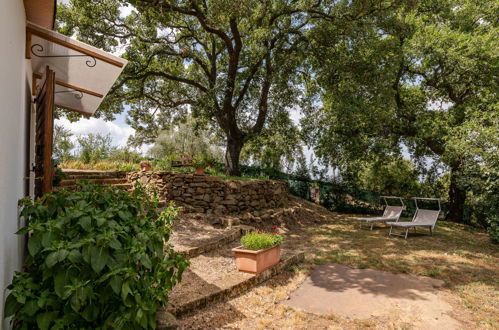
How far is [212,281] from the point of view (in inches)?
171

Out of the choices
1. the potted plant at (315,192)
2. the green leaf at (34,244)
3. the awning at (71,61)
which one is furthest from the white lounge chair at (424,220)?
the green leaf at (34,244)

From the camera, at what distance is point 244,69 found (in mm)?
11867

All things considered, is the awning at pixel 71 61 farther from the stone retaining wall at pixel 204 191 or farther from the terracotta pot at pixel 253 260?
the stone retaining wall at pixel 204 191

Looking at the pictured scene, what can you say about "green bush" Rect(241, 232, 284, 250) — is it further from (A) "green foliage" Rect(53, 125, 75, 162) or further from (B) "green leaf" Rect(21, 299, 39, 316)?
(A) "green foliage" Rect(53, 125, 75, 162)

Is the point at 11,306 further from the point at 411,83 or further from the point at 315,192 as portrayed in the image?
the point at 411,83

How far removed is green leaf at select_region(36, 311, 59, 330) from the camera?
1.64 meters

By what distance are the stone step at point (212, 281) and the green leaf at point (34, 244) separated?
135 cm

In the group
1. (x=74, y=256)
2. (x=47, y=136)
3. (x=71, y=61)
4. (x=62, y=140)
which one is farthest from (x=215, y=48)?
(x=74, y=256)

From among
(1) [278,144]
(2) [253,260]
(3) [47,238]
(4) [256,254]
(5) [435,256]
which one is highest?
(1) [278,144]

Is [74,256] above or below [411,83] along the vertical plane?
below

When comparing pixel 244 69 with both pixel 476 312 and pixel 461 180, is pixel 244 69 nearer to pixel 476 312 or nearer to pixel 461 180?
pixel 461 180

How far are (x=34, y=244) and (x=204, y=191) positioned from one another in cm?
714

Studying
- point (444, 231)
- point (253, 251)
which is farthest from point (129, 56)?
point (444, 231)

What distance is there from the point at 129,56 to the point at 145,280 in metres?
9.53
